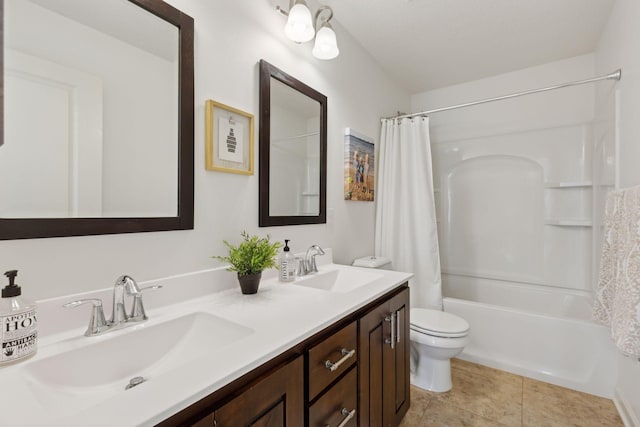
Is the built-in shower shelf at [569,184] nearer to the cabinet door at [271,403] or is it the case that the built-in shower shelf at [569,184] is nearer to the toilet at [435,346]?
the toilet at [435,346]

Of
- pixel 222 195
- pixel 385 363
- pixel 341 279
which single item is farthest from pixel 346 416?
pixel 222 195

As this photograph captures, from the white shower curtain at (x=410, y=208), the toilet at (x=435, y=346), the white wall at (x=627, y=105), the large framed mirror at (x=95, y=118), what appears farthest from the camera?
the white shower curtain at (x=410, y=208)

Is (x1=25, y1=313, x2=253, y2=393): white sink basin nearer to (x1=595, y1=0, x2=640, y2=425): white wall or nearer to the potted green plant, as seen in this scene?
the potted green plant

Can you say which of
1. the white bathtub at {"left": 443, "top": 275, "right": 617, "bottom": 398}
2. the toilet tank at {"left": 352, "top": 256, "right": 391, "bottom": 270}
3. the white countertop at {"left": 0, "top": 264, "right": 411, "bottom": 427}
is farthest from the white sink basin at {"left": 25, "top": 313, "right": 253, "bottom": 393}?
the white bathtub at {"left": 443, "top": 275, "right": 617, "bottom": 398}

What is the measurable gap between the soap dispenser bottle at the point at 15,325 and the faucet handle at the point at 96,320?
4.7 inches

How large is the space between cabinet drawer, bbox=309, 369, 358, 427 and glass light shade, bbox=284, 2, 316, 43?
59.8 inches

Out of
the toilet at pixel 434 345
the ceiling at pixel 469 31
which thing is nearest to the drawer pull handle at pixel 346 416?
the toilet at pixel 434 345

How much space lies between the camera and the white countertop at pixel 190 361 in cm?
51

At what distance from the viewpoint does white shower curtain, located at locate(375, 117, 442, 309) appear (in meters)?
2.39

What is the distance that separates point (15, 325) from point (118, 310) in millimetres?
235

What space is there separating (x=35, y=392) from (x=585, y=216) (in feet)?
11.1

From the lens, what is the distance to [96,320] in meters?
0.83

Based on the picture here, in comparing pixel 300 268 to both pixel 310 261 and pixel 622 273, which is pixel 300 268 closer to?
pixel 310 261

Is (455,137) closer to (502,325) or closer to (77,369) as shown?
(502,325)
